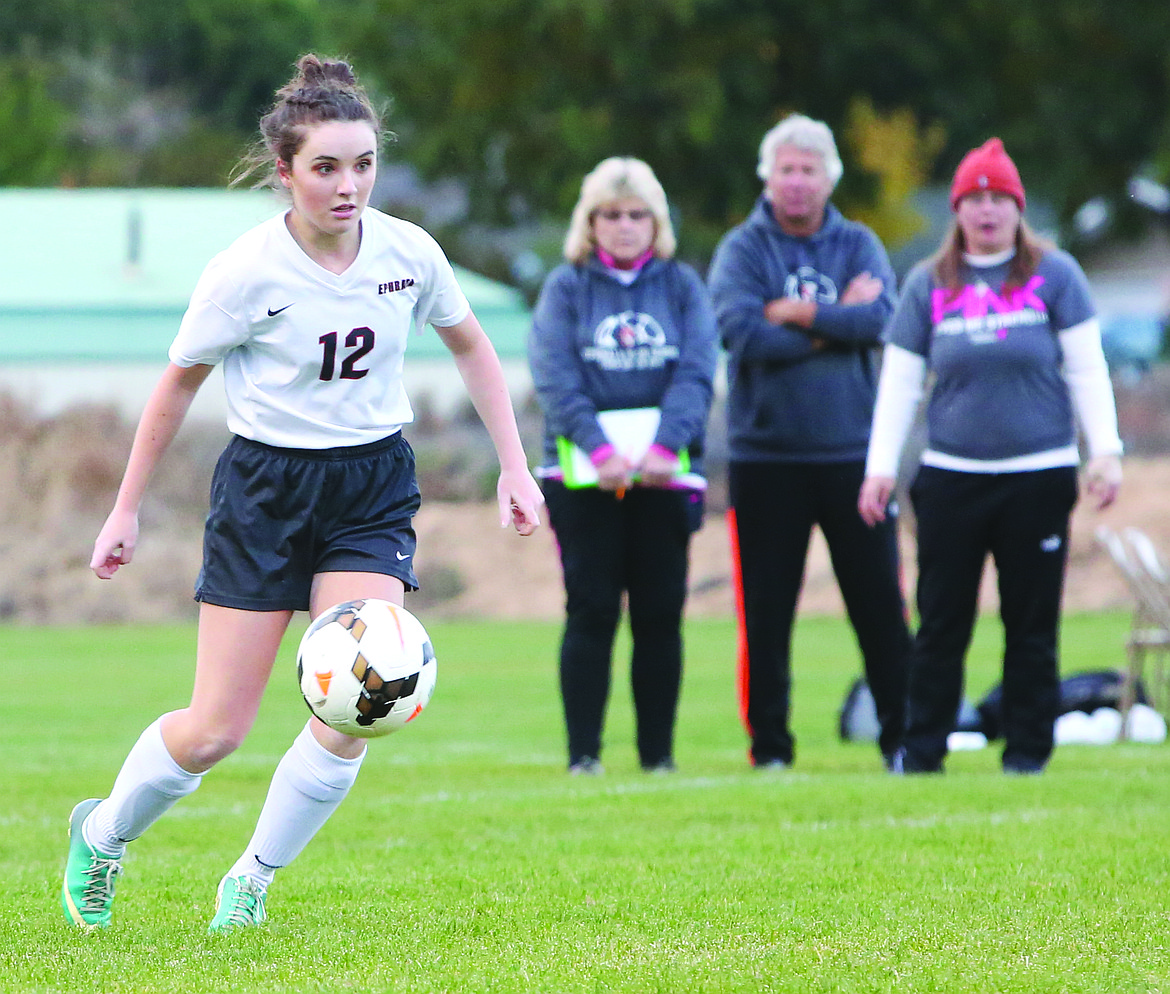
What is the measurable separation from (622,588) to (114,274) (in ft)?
99.9

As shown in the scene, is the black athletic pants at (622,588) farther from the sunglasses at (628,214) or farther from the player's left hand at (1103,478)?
the player's left hand at (1103,478)

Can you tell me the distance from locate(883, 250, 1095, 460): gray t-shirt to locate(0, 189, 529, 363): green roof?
2332cm

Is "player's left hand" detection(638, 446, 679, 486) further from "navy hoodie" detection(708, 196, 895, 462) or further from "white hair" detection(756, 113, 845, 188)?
"white hair" detection(756, 113, 845, 188)

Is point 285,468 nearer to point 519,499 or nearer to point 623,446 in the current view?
point 519,499

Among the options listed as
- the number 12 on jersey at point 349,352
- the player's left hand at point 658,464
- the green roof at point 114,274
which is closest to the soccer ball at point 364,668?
the number 12 on jersey at point 349,352

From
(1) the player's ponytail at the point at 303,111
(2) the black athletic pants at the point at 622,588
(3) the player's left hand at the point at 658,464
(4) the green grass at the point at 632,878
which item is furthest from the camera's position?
(2) the black athletic pants at the point at 622,588

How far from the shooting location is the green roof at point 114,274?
32062 mm

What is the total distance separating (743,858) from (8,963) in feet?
7.43

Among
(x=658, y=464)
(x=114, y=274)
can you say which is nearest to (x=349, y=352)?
(x=658, y=464)

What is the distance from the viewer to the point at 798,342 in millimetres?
8016

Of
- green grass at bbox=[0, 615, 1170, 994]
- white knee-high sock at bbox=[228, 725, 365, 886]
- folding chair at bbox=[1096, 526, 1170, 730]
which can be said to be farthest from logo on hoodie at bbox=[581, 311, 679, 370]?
white knee-high sock at bbox=[228, 725, 365, 886]

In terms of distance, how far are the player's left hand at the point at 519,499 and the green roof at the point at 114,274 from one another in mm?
25423

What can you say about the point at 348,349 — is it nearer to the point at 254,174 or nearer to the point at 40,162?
the point at 254,174

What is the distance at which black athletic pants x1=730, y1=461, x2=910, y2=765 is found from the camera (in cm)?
809
